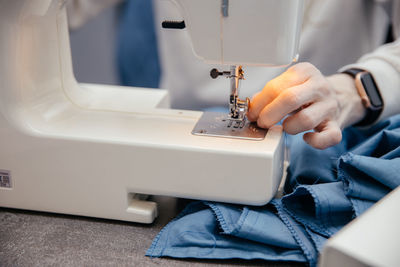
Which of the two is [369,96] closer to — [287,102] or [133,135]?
[287,102]

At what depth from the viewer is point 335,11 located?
1.26 meters

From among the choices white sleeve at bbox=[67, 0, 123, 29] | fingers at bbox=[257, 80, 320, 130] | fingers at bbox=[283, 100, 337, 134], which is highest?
white sleeve at bbox=[67, 0, 123, 29]

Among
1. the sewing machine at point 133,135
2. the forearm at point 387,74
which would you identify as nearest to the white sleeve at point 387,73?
the forearm at point 387,74

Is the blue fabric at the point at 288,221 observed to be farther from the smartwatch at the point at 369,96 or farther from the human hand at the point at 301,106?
the smartwatch at the point at 369,96

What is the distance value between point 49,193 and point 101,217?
0.36 feet

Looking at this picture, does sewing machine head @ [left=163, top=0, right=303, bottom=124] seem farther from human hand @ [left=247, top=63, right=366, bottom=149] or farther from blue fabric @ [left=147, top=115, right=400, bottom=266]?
blue fabric @ [left=147, top=115, right=400, bottom=266]

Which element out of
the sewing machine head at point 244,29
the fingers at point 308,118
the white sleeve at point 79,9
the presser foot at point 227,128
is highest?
the sewing machine head at point 244,29

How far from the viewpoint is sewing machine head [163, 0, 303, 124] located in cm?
67

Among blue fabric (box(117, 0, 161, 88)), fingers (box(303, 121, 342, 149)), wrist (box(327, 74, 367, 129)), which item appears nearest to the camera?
fingers (box(303, 121, 342, 149))

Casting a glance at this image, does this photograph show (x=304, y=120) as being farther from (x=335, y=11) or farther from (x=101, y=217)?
(x=335, y=11)

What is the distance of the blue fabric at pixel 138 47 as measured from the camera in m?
1.70

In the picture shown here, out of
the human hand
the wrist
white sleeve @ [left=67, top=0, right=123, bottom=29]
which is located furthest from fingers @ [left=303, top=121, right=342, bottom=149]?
white sleeve @ [left=67, top=0, right=123, bottom=29]

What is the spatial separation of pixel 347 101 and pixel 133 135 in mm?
468

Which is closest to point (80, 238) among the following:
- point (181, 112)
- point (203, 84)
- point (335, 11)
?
point (181, 112)
